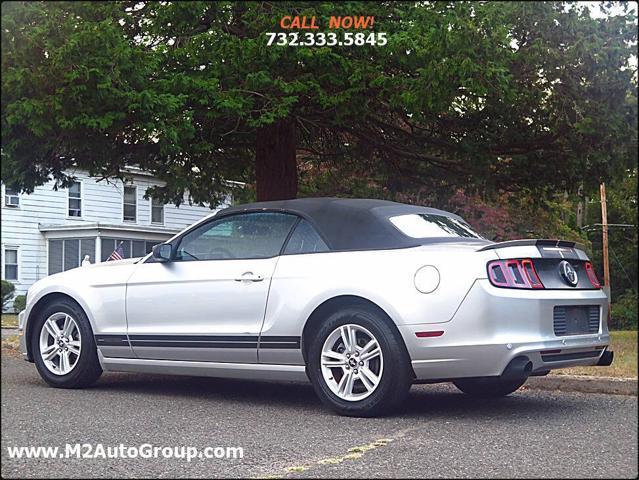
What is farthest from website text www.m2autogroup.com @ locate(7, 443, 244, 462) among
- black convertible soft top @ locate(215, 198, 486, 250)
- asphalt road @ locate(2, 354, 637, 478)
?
black convertible soft top @ locate(215, 198, 486, 250)

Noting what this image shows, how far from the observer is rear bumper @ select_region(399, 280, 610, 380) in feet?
18.6

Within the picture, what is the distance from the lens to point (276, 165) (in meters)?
12.7

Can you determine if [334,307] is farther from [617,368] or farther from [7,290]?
[7,290]

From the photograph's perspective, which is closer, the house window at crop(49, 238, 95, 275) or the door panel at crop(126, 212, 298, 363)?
the door panel at crop(126, 212, 298, 363)

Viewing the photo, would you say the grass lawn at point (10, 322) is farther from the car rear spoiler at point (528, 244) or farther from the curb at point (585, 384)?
the car rear spoiler at point (528, 244)

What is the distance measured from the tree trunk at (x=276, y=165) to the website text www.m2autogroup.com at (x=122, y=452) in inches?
312

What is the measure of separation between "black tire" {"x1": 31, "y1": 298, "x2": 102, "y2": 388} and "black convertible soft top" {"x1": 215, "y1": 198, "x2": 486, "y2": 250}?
1.62m

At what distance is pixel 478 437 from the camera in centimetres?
532

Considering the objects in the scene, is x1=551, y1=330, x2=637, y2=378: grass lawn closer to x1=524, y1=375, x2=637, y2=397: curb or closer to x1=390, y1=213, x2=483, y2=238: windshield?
x1=524, y1=375, x2=637, y2=397: curb

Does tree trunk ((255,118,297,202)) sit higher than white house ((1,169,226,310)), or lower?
higher

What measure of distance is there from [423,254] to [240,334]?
1.49m

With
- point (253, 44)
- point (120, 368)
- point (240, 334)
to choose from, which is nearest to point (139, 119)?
point (253, 44)

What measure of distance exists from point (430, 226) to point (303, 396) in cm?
169

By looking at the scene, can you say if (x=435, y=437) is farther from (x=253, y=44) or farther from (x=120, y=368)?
(x=253, y=44)
